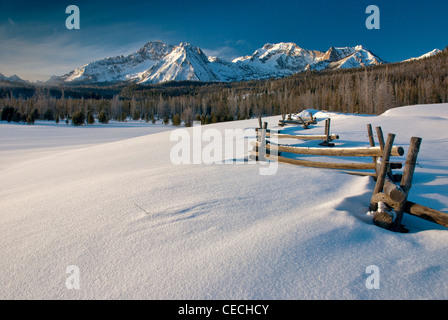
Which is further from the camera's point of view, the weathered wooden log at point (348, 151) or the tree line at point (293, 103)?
the tree line at point (293, 103)

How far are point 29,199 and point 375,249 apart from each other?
6475 millimetres

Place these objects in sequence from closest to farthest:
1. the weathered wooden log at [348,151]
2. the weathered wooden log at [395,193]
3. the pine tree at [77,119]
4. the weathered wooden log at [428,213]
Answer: the weathered wooden log at [428,213] < the weathered wooden log at [395,193] < the weathered wooden log at [348,151] < the pine tree at [77,119]

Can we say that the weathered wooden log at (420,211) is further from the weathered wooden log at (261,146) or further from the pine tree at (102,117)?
the pine tree at (102,117)

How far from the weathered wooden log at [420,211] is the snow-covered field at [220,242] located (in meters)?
0.16

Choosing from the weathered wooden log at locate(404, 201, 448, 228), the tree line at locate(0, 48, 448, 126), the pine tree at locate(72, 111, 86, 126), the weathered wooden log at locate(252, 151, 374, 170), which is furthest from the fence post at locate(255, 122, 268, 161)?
the pine tree at locate(72, 111, 86, 126)

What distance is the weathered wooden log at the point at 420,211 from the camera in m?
3.12

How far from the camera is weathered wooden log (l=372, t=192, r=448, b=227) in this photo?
3119 mm

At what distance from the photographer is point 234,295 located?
219cm

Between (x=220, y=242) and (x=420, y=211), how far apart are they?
292cm

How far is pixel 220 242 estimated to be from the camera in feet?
9.59

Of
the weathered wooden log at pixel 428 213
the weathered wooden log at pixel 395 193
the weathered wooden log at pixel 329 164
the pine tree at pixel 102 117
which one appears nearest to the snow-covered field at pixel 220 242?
the weathered wooden log at pixel 428 213

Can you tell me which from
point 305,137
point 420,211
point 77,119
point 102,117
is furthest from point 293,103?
point 420,211
